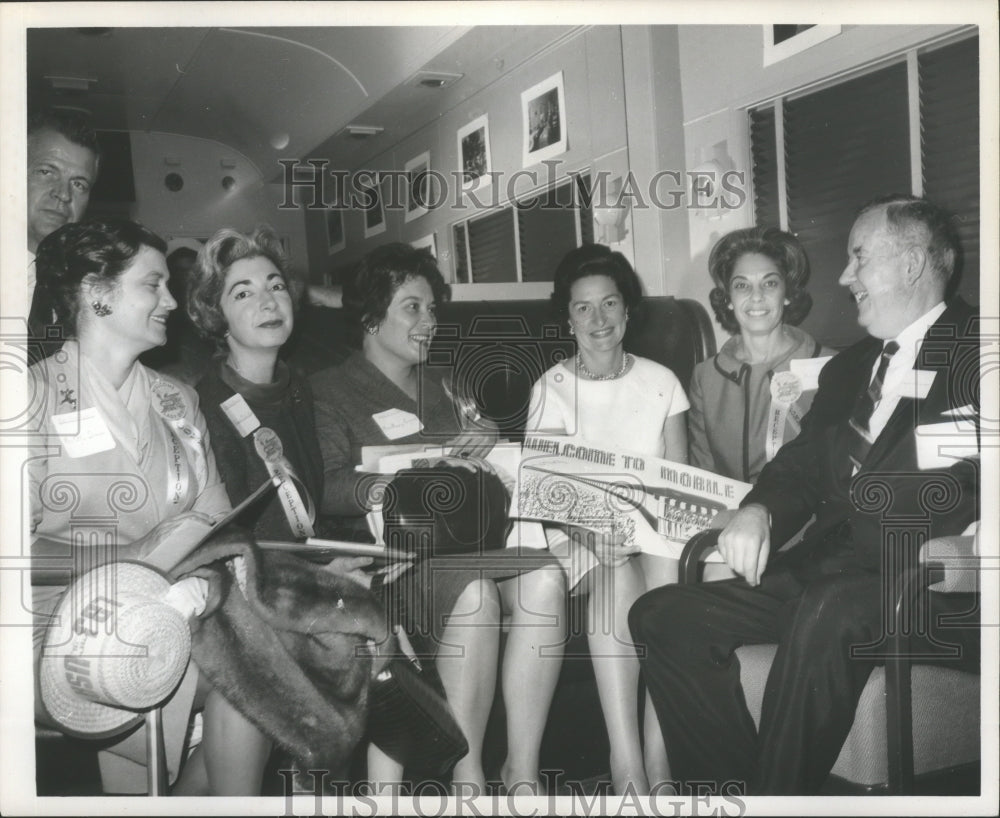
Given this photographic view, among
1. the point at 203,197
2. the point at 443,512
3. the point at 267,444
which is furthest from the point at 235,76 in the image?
the point at 443,512

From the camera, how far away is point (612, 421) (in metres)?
2.10

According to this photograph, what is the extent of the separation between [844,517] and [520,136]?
44.1 inches

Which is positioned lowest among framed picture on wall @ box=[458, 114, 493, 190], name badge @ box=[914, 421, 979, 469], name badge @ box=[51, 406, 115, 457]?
name badge @ box=[914, 421, 979, 469]

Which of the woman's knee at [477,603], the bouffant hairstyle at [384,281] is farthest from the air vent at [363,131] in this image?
the woman's knee at [477,603]

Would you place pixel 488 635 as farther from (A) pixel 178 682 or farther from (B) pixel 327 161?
(B) pixel 327 161

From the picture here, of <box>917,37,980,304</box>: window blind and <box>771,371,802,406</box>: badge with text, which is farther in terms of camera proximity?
<box>771,371,802,406</box>: badge with text

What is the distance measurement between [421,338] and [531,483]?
407 mm

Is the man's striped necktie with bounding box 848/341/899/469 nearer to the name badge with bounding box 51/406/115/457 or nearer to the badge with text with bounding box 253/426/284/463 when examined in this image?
the badge with text with bounding box 253/426/284/463

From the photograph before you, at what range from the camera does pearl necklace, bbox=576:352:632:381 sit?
211cm

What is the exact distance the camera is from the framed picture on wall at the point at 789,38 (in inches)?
80.4

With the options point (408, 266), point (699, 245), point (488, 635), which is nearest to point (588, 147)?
point (699, 245)

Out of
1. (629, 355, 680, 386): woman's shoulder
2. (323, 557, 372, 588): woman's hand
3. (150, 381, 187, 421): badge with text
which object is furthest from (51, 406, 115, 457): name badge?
(629, 355, 680, 386): woman's shoulder

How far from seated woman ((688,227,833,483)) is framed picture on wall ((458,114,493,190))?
1.80 feet

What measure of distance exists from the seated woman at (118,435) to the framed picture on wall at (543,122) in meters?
0.84
